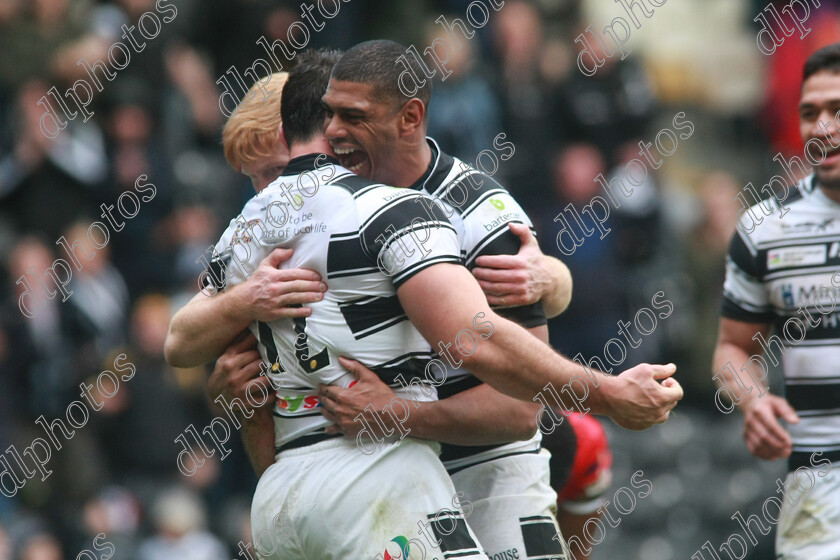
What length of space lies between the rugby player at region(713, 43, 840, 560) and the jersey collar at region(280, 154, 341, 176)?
8.25 feet

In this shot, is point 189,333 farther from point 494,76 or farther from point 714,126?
point 714,126

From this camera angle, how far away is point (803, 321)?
18.3 ft

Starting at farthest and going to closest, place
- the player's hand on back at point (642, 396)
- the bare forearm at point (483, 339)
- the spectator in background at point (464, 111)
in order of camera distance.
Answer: the spectator in background at point (464, 111) < the player's hand on back at point (642, 396) < the bare forearm at point (483, 339)

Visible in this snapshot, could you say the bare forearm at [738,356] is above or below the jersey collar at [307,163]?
below

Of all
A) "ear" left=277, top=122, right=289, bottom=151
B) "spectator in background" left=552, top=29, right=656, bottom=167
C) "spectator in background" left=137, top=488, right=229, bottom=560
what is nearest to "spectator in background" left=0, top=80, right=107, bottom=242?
"spectator in background" left=137, top=488, right=229, bottom=560

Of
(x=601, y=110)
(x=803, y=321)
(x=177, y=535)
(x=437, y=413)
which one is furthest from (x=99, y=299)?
(x=803, y=321)

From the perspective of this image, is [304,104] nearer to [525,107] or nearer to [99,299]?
[99,299]

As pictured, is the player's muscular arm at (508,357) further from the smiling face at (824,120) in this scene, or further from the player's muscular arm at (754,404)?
the smiling face at (824,120)

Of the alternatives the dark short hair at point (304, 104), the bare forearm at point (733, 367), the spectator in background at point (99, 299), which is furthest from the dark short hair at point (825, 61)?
the spectator in background at point (99, 299)

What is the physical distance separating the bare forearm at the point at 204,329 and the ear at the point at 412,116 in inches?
39.4

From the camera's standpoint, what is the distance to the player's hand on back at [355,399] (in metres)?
4.23

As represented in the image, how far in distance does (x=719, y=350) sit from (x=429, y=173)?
212 cm

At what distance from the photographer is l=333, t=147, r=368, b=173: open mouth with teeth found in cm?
457

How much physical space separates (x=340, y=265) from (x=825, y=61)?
300 centimetres
